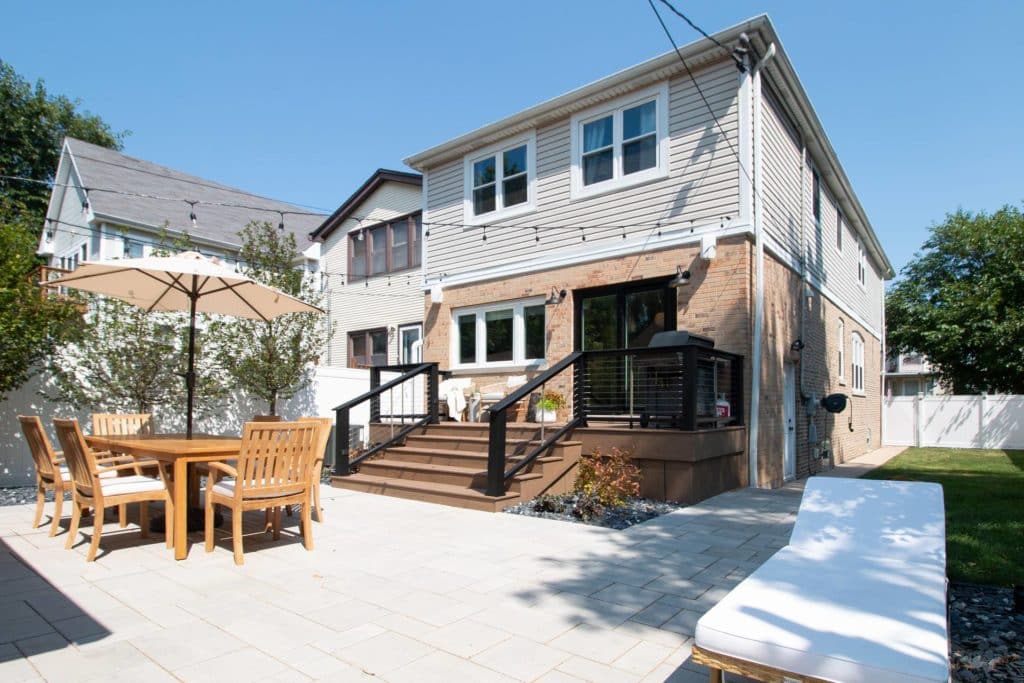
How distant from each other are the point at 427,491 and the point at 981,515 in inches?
246

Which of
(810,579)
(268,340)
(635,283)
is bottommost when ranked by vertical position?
(810,579)

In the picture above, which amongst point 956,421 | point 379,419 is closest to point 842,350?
point 956,421

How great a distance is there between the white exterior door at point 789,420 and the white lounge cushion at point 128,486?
8982 millimetres

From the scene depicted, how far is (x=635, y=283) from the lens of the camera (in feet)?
32.4

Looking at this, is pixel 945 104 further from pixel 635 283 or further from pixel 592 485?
pixel 592 485

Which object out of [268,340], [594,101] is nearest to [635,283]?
[594,101]

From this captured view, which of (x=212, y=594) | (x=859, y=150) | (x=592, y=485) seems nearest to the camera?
(x=212, y=594)

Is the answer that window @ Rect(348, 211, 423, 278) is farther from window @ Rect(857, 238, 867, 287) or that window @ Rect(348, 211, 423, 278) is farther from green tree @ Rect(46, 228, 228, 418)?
window @ Rect(857, 238, 867, 287)

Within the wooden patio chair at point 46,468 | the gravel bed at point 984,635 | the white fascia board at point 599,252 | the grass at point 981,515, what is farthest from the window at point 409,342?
the gravel bed at point 984,635

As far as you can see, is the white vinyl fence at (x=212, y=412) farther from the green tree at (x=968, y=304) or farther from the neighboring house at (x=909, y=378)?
the neighboring house at (x=909, y=378)

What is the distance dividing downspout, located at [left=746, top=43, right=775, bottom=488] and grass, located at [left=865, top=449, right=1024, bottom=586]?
7.62 ft

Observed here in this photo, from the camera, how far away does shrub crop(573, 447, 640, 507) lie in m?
7.24

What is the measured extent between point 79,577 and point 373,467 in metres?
4.90

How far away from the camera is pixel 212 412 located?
1091 centimetres
